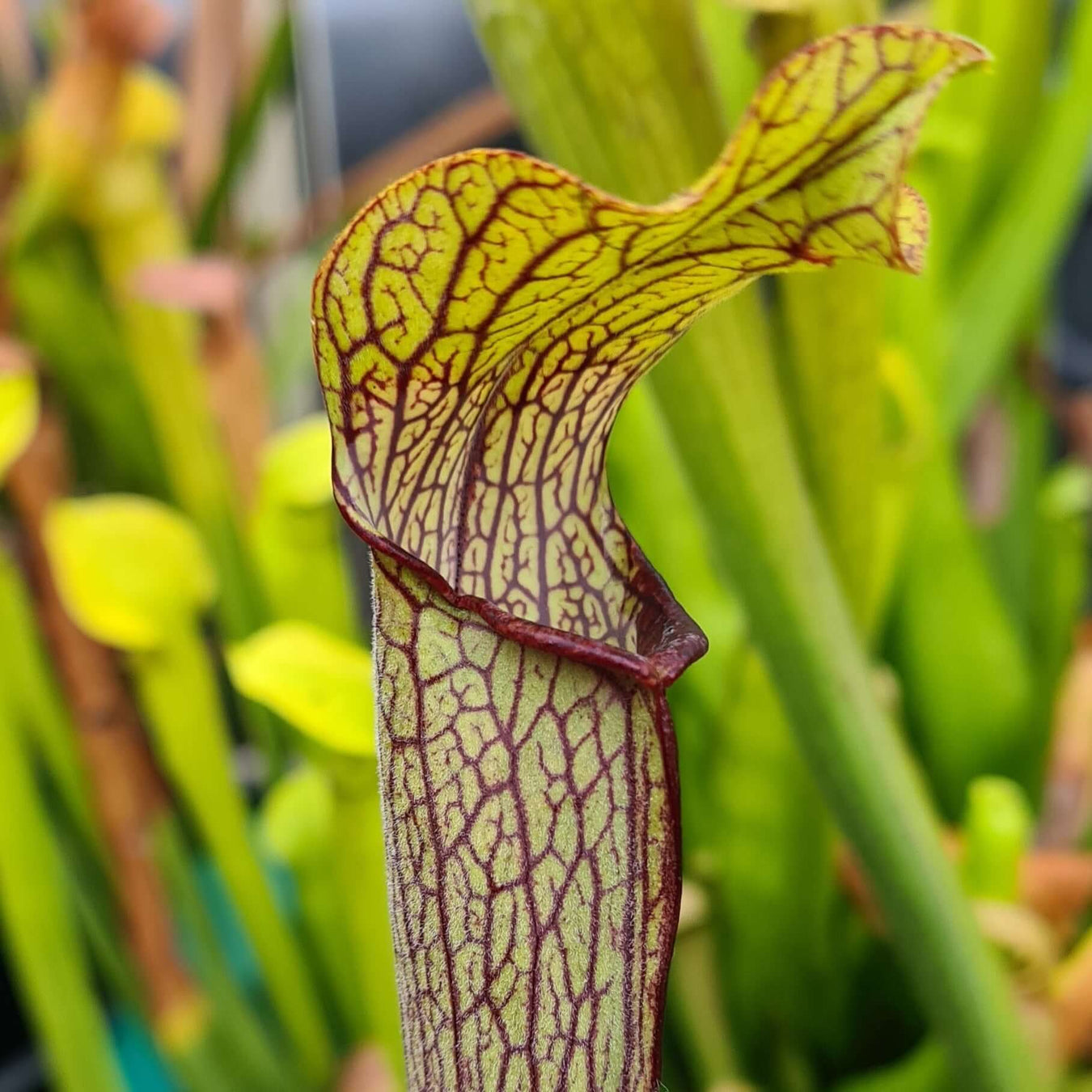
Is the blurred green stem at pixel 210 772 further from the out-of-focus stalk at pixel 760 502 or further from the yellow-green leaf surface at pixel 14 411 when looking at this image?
the out-of-focus stalk at pixel 760 502

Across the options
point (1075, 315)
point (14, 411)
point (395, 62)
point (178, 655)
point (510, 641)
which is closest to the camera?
point (510, 641)

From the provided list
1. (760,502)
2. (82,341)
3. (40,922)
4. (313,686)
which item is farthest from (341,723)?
(82,341)

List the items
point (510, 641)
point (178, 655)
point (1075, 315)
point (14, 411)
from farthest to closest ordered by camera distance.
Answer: point (1075, 315) < point (178, 655) < point (14, 411) < point (510, 641)

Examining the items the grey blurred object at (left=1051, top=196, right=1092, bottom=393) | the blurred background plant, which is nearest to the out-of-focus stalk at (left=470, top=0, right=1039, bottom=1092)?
the blurred background plant

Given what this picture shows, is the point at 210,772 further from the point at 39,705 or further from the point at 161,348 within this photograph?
the point at 161,348

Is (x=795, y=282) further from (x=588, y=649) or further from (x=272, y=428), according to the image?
(x=272, y=428)

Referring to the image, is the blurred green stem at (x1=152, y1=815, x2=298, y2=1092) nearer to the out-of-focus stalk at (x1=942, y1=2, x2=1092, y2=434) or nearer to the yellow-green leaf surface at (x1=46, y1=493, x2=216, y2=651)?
the yellow-green leaf surface at (x1=46, y1=493, x2=216, y2=651)
